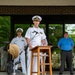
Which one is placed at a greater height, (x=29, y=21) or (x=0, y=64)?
(x=29, y=21)

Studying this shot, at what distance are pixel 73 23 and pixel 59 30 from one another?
0.68 metres

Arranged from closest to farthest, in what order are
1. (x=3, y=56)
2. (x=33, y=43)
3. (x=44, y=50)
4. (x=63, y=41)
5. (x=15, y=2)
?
(x=44, y=50) → (x=33, y=43) → (x=63, y=41) → (x=15, y=2) → (x=3, y=56)

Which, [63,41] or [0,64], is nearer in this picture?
[63,41]

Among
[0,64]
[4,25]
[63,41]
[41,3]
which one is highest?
[41,3]

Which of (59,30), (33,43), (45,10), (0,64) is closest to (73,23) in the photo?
(59,30)

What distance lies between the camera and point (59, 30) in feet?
42.4

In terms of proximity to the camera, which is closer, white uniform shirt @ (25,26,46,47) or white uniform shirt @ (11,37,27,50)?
white uniform shirt @ (25,26,46,47)

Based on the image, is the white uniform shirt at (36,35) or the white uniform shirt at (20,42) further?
the white uniform shirt at (20,42)

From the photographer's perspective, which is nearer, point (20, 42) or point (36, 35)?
point (36, 35)

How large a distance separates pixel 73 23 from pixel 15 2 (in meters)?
2.78

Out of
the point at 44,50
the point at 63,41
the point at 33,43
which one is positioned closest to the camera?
the point at 44,50

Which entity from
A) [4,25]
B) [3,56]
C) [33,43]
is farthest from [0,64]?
[33,43]

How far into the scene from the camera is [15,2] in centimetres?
1182

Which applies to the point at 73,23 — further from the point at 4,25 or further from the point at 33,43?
the point at 33,43
